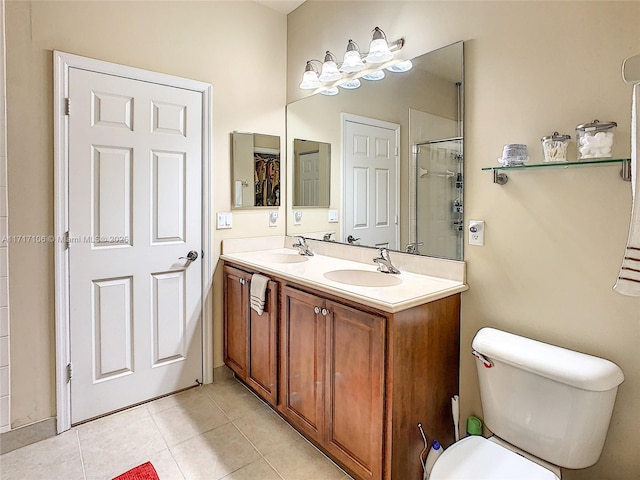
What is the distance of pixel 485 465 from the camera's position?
1185mm

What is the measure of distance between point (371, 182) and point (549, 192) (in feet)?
3.33

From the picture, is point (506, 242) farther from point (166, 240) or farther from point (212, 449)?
point (166, 240)

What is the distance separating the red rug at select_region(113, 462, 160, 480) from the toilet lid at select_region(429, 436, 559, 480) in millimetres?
1262

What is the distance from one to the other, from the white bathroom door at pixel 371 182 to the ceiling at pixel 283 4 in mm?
1011

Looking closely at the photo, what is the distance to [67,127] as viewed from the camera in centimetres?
193

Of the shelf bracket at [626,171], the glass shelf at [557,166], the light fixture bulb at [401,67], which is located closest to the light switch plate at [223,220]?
the light fixture bulb at [401,67]

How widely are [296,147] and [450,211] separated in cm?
140

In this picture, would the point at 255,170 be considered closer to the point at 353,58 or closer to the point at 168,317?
the point at 353,58

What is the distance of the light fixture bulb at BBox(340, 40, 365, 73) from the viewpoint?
2.15m

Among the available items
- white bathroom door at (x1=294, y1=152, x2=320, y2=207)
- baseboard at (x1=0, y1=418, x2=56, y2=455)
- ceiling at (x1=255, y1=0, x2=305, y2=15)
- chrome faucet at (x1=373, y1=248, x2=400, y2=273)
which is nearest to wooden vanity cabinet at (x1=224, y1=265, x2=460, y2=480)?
chrome faucet at (x1=373, y1=248, x2=400, y2=273)

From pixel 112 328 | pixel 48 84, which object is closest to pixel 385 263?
pixel 112 328

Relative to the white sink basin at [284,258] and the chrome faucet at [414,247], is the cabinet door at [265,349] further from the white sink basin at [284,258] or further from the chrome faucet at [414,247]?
the chrome faucet at [414,247]

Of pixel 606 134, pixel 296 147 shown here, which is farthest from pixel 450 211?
pixel 296 147

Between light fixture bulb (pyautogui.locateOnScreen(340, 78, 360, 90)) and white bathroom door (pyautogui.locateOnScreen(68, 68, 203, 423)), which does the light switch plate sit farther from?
light fixture bulb (pyautogui.locateOnScreen(340, 78, 360, 90))
